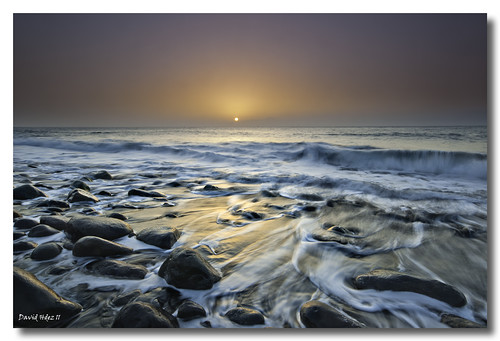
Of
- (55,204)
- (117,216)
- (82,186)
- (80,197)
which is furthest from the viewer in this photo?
(82,186)

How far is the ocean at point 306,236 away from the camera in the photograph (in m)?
1.81

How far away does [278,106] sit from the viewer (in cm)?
427

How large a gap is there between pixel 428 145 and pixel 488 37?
484cm

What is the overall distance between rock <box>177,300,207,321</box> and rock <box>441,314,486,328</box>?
1443mm

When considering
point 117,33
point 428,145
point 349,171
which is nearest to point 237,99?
point 117,33

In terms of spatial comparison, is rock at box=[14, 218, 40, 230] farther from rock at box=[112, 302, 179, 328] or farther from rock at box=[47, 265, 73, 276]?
rock at box=[112, 302, 179, 328]

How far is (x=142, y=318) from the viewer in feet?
5.11

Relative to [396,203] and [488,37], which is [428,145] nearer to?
[396,203]

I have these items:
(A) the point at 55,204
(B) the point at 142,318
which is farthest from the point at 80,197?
(B) the point at 142,318

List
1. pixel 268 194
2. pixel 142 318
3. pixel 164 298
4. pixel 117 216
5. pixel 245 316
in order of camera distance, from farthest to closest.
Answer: pixel 268 194 → pixel 117 216 → pixel 164 298 → pixel 245 316 → pixel 142 318

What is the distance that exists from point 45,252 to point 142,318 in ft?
4.27

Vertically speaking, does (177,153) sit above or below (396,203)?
above

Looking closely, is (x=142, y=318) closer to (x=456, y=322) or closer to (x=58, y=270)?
(x=58, y=270)

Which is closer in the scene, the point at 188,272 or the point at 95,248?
the point at 188,272
